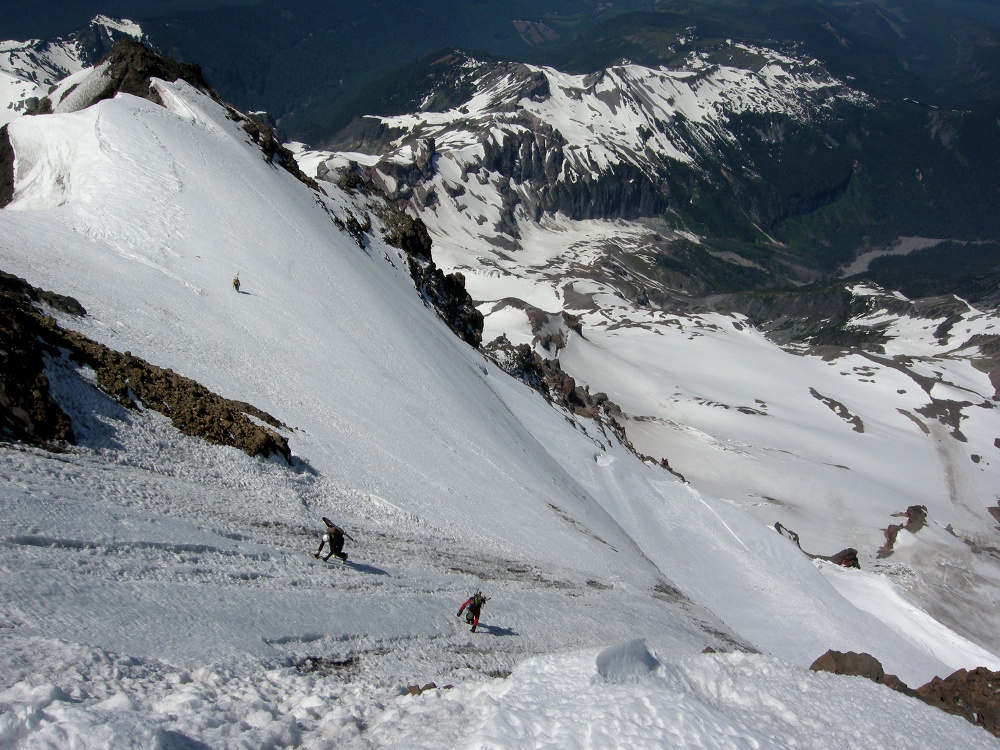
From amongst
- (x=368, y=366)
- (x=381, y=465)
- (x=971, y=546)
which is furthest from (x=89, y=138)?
(x=971, y=546)

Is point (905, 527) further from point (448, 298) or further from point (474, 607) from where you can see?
point (474, 607)

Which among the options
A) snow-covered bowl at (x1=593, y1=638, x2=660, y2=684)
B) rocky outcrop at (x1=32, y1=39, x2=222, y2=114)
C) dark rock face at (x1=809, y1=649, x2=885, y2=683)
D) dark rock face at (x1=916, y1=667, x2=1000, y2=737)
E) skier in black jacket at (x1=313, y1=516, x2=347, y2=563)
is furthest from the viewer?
rocky outcrop at (x1=32, y1=39, x2=222, y2=114)

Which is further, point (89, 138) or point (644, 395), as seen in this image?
point (644, 395)

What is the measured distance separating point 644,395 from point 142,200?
3431 inches

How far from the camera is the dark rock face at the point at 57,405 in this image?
53.9 ft

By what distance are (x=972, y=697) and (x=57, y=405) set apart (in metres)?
25.9

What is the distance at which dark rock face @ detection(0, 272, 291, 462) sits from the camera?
53.9ft

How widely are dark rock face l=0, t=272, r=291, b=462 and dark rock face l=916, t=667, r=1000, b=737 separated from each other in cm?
2033

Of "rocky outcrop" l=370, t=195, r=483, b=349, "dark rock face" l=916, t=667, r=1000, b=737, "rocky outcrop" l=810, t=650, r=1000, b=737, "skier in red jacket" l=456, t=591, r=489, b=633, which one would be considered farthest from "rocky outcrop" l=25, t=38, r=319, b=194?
"dark rock face" l=916, t=667, r=1000, b=737

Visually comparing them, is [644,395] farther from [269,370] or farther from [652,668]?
[652,668]

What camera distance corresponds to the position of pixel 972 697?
65.4ft

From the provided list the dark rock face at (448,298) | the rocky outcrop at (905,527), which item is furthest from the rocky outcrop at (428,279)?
the rocky outcrop at (905,527)

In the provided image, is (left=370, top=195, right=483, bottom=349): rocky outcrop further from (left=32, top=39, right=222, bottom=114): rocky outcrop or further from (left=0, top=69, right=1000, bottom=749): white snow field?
(left=32, top=39, right=222, bottom=114): rocky outcrop

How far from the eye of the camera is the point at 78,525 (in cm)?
1373
